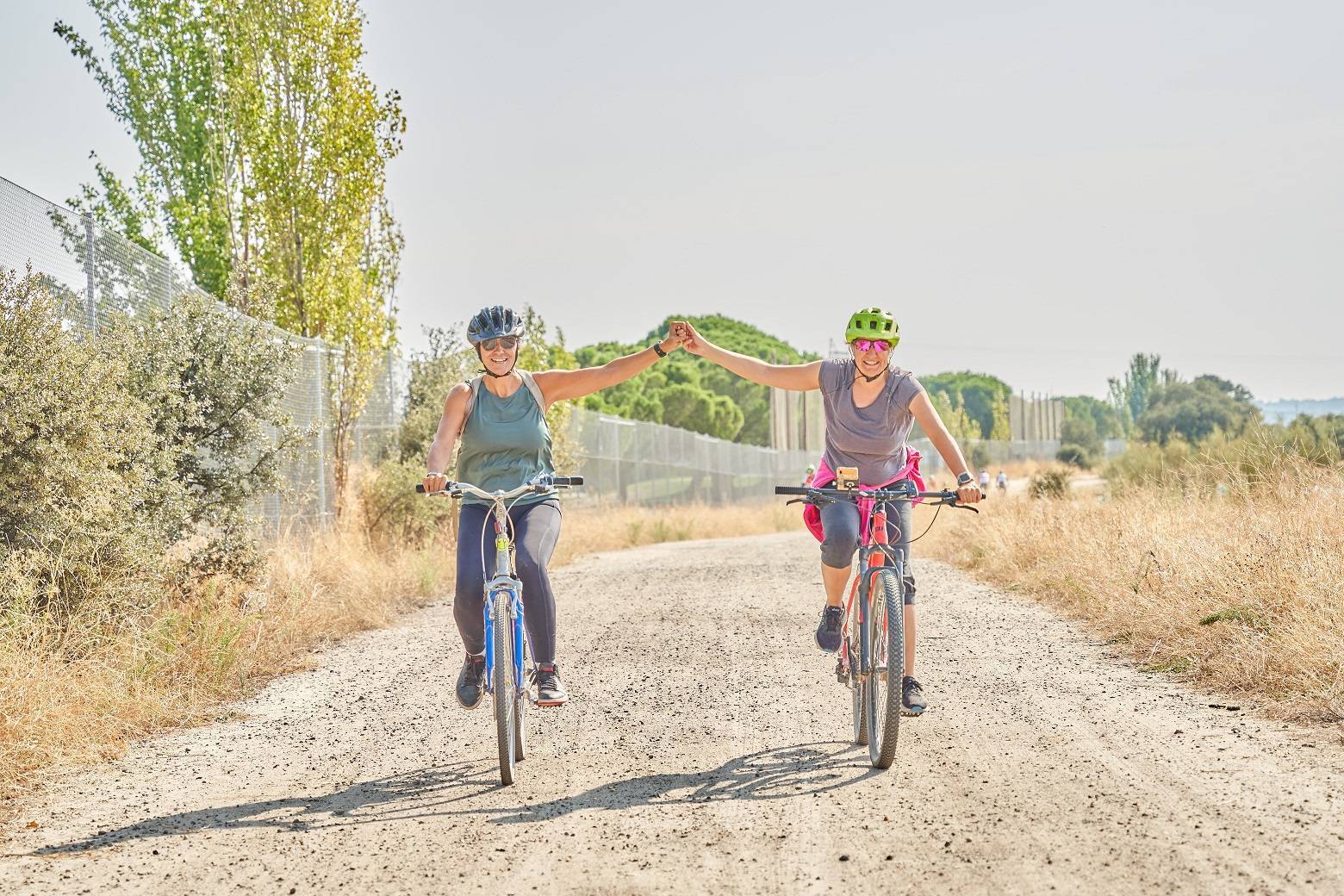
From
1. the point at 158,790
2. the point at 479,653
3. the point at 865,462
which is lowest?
the point at 158,790

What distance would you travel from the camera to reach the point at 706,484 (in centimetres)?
4100

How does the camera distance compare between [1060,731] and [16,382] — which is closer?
[1060,731]

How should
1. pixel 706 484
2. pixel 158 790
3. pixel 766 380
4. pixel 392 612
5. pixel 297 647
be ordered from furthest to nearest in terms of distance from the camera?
pixel 706 484 < pixel 392 612 < pixel 297 647 < pixel 766 380 < pixel 158 790

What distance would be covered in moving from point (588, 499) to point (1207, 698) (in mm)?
22023

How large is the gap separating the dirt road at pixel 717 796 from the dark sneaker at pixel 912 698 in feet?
0.72

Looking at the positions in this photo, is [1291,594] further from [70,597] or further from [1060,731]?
[70,597]

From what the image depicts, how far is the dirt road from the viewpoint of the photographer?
15.3 feet

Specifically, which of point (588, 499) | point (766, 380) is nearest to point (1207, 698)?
point (766, 380)

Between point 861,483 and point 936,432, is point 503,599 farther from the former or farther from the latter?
point 936,432

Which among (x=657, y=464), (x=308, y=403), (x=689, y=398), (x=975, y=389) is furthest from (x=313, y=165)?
(x=975, y=389)

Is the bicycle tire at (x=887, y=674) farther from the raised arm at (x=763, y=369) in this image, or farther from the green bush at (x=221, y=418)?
the green bush at (x=221, y=418)

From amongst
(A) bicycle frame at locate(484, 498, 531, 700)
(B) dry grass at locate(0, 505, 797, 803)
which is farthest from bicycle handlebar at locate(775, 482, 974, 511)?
(B) dry grass at locate(0, 505, 797, 803)

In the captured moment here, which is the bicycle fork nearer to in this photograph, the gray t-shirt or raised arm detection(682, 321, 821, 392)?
raised arm detection(682, 321, 821, 392)

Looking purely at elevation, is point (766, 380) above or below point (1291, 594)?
above
